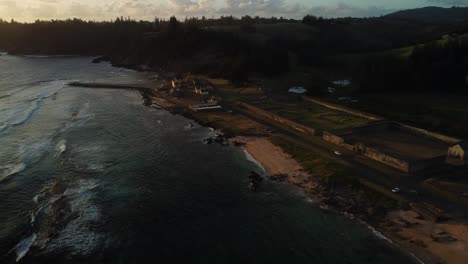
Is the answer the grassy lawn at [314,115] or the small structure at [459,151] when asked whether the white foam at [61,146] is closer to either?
the grassy lawn at [314,115]

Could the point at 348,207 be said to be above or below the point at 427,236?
above

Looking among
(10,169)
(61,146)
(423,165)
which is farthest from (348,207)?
(61,146)

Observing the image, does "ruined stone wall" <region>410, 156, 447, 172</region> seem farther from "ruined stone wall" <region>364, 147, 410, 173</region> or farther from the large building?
"ruined stone wall" <region>364, 147, 410, 173</region>

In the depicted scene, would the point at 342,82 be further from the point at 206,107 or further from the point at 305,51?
the point at 305,51

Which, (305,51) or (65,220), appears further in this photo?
(305,51)

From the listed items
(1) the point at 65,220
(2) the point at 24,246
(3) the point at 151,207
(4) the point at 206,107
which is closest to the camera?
(2) the point at 24,246

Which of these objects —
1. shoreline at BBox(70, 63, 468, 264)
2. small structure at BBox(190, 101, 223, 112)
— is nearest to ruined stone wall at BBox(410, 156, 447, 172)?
shoreline at BBox(70, 63, 468, 264)

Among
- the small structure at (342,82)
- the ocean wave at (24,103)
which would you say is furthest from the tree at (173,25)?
the small structure at (342,82)
